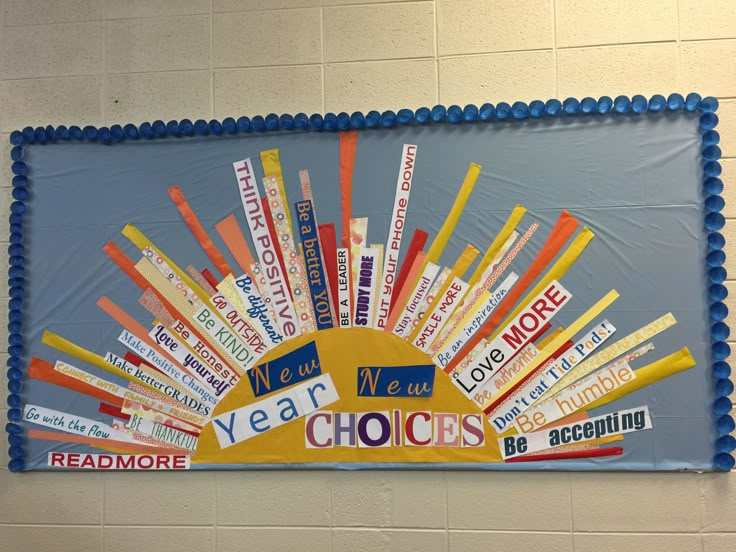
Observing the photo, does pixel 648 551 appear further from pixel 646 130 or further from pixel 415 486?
pixel 646 130

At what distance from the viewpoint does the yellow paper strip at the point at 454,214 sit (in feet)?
6.53

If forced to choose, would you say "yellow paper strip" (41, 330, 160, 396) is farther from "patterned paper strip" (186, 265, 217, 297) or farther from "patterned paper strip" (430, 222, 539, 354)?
"patterned paper strip" (430, 222, 539, 354)

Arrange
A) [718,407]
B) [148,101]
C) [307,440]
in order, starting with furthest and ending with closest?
[148,101]
[307,440]
[718,407]

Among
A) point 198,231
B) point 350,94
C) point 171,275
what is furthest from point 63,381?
point 350,94

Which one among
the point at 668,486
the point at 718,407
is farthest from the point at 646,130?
the point at 668,486

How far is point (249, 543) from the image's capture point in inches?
78.6

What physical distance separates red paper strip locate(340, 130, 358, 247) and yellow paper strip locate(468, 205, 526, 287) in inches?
15.6

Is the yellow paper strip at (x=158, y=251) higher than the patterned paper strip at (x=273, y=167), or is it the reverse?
the patterned paper strip at (x=273, y=167)

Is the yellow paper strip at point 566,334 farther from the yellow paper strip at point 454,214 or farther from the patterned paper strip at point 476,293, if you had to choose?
Answer: the yellow paper strip at point 454,214

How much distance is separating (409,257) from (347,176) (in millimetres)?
313

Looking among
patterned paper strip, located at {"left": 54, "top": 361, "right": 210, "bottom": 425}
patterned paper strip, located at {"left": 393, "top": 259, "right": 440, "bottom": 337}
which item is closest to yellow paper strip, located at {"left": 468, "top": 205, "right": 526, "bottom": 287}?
patterned paper strip, located at {"left": 393, "top": 259, "right": 440, "bottom": 337}

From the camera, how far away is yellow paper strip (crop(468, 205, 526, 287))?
77.7 inches

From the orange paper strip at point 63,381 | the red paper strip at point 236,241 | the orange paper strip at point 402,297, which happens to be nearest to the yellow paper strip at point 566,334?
the orange paper strip at point 402,297

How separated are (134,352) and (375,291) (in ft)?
2.53
